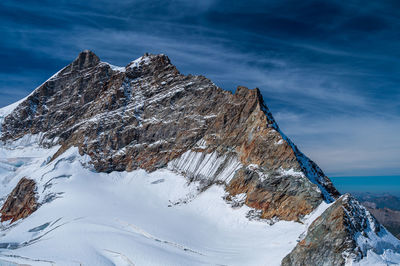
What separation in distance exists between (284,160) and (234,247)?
19126 millimetres

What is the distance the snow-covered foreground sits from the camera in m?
49.9

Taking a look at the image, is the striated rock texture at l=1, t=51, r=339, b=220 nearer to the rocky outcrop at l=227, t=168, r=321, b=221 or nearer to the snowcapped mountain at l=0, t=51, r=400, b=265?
the rocky outcrop at l=227, t=168, r=321, b=221

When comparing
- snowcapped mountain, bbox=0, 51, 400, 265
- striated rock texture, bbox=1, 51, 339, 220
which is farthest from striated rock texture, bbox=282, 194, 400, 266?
striated rock texture, bbox=1, 51, 339, 220

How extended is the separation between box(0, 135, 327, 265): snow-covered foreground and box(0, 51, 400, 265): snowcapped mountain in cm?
30

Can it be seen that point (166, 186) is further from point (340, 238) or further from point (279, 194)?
point (340, 238)

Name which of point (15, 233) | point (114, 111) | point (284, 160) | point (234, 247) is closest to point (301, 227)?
point (234, 247)

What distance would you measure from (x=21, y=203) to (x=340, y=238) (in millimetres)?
83048

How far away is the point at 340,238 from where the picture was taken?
36.2 m

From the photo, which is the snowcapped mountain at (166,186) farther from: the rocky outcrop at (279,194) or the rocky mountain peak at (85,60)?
the rocky mountain peak at (85,60)

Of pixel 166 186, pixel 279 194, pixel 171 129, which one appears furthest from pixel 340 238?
pixel 171 129

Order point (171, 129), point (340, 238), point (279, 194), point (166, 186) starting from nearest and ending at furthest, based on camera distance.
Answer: point (340, 238) → point (279, 194) → point (166, 186) → point (171, 129)

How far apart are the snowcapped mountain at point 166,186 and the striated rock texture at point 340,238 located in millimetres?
132

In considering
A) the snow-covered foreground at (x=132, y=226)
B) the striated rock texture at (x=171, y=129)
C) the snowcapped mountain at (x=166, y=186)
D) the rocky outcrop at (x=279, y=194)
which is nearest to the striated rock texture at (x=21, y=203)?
the snowcapped mountain at (x=166, y=186)

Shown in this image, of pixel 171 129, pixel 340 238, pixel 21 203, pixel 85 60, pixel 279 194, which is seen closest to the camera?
pixel 340 238
